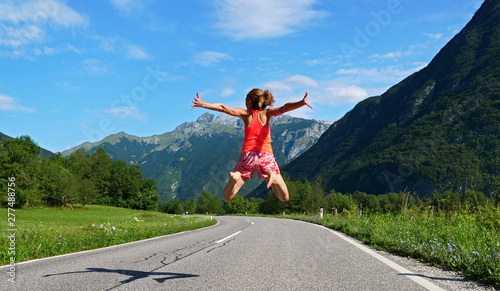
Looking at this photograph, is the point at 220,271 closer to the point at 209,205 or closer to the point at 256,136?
the point at 256,136

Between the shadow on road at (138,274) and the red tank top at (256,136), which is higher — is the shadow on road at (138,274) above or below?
below

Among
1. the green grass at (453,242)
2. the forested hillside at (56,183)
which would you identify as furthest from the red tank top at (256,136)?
the forested hillside at (56,183)

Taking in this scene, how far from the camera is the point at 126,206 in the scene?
247 feet

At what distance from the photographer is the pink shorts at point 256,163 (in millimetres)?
5449

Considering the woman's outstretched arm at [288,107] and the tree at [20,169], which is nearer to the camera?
the woman's outstretched arm at [288,107]

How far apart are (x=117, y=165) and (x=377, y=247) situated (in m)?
88.2

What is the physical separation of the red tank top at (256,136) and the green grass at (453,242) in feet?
11.6

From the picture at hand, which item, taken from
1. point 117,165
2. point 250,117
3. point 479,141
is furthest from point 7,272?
point 479,141

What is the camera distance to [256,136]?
555 cm

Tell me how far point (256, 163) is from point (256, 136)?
47 centimetres

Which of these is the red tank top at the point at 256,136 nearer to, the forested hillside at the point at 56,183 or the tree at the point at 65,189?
the forested hillside at the point at 56,183

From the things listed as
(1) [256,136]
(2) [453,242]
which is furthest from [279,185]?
(2) [453,242]

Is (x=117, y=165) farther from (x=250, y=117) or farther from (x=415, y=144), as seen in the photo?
(x=415, y=144)

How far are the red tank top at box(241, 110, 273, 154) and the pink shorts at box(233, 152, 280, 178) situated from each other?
9cm
